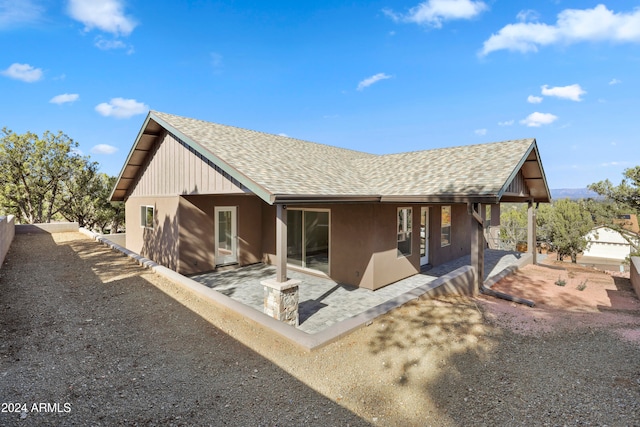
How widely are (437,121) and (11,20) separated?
74.9 ft

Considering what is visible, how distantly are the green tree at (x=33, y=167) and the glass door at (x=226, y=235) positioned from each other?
1738cm

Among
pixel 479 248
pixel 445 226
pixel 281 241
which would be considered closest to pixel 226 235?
pixel 281 241

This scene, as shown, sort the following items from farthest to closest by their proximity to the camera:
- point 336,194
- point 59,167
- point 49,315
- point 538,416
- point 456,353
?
point 59,167 < point 336,194 < point 49,315 < point 456,353 < point 538,416

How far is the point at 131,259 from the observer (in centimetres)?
1105

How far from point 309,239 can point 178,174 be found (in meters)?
4.82

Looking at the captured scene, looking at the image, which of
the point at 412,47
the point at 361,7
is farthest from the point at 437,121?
the point at 361,7

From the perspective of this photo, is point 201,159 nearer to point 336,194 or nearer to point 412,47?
point 336,194

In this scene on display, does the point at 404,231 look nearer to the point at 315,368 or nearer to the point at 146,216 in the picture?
the point at 315,368

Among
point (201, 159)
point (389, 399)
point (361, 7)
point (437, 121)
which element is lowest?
point (389, 399)

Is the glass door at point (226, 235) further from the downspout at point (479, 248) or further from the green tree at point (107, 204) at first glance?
the green tree at point (107, 204)

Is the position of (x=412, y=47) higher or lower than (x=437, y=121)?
higher

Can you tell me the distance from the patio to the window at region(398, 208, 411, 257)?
37.4 inches

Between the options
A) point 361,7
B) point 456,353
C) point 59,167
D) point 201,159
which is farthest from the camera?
point 59,167

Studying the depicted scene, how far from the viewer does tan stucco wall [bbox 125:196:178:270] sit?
1013 cm
